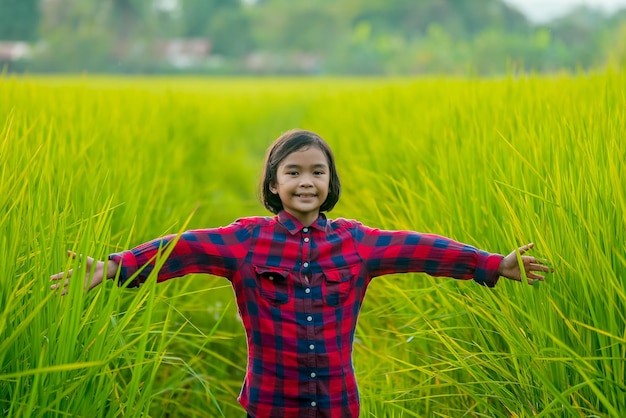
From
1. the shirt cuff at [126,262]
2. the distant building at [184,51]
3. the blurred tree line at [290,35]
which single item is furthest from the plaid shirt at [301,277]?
the distant building at [184,51]

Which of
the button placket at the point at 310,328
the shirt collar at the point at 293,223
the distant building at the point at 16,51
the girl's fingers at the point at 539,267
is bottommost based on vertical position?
the button placket at the point at 310,328

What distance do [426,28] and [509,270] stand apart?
53.4 m

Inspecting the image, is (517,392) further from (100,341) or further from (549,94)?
(549,94)

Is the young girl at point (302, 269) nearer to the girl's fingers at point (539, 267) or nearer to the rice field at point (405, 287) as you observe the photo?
the girl's fingers at point (539, 267)

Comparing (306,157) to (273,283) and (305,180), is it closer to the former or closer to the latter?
(305,180)

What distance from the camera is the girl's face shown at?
161 cm

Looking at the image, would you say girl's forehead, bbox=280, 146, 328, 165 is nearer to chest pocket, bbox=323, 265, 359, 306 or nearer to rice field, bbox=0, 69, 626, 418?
chest pocket, bbox=323, 265, 359, 306

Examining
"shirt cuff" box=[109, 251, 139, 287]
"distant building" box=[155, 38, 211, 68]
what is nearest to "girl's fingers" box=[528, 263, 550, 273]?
"shirt cuff" box=[109, 251, 139, 287]

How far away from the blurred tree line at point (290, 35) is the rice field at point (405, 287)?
41.9 metres

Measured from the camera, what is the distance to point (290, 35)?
56188 millimetres

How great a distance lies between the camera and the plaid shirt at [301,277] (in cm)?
157

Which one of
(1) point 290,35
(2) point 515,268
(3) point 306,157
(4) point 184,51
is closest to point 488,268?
(2) point 515,268

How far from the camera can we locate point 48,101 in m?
4.32

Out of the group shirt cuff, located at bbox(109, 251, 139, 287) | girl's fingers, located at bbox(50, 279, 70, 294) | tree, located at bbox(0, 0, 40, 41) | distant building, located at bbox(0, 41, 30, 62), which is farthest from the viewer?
distant building, located at bbox(0, 41, 30, 62)
